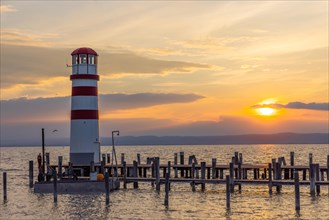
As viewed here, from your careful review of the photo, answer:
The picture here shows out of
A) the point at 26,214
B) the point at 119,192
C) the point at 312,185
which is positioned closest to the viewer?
the point at 26,214

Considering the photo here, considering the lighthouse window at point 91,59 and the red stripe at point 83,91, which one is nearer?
the red stripe at point 83,91

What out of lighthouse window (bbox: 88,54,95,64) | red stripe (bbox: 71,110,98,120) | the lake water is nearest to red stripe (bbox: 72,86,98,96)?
red stripe (bbox: 71,110,98,120)

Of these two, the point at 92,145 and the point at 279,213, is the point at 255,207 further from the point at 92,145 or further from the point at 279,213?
the point at 92,145

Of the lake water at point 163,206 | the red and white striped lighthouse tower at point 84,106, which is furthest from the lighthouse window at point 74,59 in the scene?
the lake water at point 163,206

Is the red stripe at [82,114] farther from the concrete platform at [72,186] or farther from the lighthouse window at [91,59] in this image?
the concrete platform at [72,186]

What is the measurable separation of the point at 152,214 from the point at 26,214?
300 inches

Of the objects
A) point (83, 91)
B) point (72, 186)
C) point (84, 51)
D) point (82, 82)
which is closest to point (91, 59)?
point (84, 51)

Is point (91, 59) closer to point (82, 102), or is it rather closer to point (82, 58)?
point (82, 58)

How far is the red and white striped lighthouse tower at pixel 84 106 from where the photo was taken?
132ft

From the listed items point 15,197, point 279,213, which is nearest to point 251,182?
point 279,213

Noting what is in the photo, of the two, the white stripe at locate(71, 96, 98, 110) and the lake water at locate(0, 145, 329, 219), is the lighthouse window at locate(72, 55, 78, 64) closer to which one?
the white stripe at locate(71, 96, 98, 110)

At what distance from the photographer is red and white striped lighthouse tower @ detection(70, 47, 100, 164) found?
40.4 meters

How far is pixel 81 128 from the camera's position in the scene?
40.8 metres

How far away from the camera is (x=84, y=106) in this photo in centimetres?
4038
